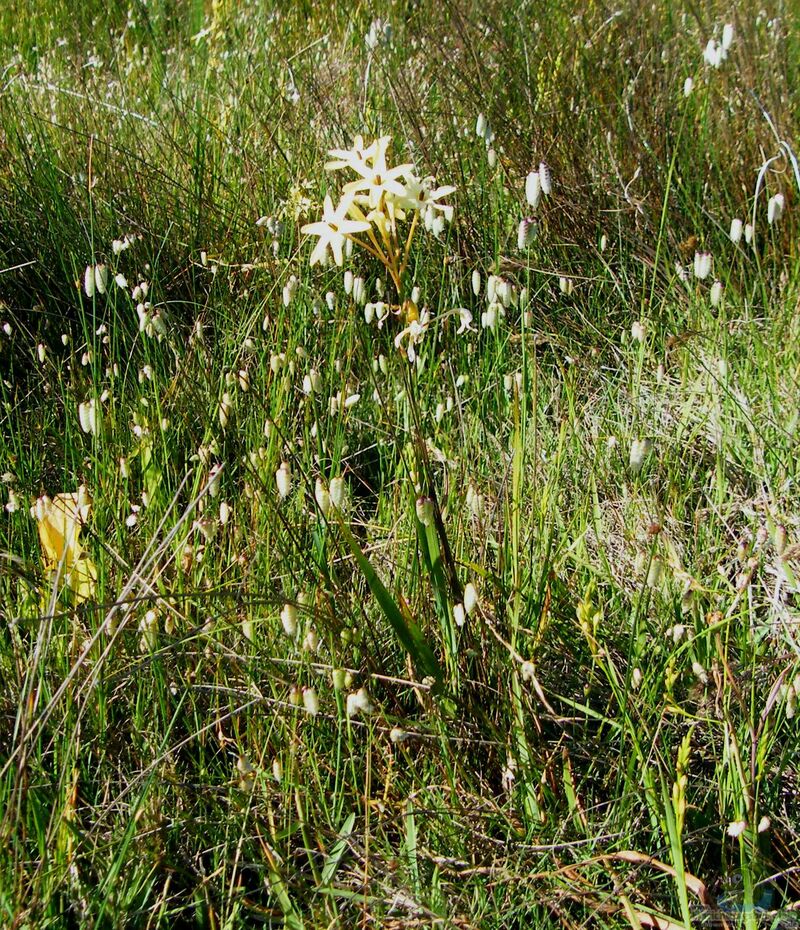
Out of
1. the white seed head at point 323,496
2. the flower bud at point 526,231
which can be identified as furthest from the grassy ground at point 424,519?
the flower bud at point 526,231

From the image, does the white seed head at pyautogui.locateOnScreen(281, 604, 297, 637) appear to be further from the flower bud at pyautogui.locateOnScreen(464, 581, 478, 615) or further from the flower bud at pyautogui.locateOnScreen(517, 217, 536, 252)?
the flower bud at pyautogui.locateOnScreen(517, 217, 536, 252)

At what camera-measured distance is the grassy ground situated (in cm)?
128

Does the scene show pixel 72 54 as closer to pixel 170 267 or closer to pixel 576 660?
pixel 170 267

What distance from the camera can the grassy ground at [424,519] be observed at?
1.28 metres

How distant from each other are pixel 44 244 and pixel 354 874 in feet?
6.33

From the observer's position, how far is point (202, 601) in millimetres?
1601

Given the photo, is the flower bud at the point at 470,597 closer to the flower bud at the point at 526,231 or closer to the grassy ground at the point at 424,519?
the grassy ground at the point at 424,519

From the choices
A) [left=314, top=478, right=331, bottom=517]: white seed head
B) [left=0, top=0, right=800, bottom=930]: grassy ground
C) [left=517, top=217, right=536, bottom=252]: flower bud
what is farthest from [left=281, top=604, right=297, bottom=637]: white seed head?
[left=517, top=217, right=536, bottom=252]: flower bud

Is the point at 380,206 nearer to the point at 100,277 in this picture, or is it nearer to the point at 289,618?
the point at 289,618

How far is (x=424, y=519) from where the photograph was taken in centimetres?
127

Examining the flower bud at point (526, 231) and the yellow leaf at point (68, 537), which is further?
the yellow leaf at point (68, 537)

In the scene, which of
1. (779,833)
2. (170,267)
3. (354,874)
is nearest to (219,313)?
(170,267)

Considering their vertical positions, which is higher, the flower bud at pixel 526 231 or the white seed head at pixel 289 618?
the flower bud at pixel 526 231

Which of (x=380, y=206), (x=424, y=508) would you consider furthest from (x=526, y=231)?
(x=424, y=508)
